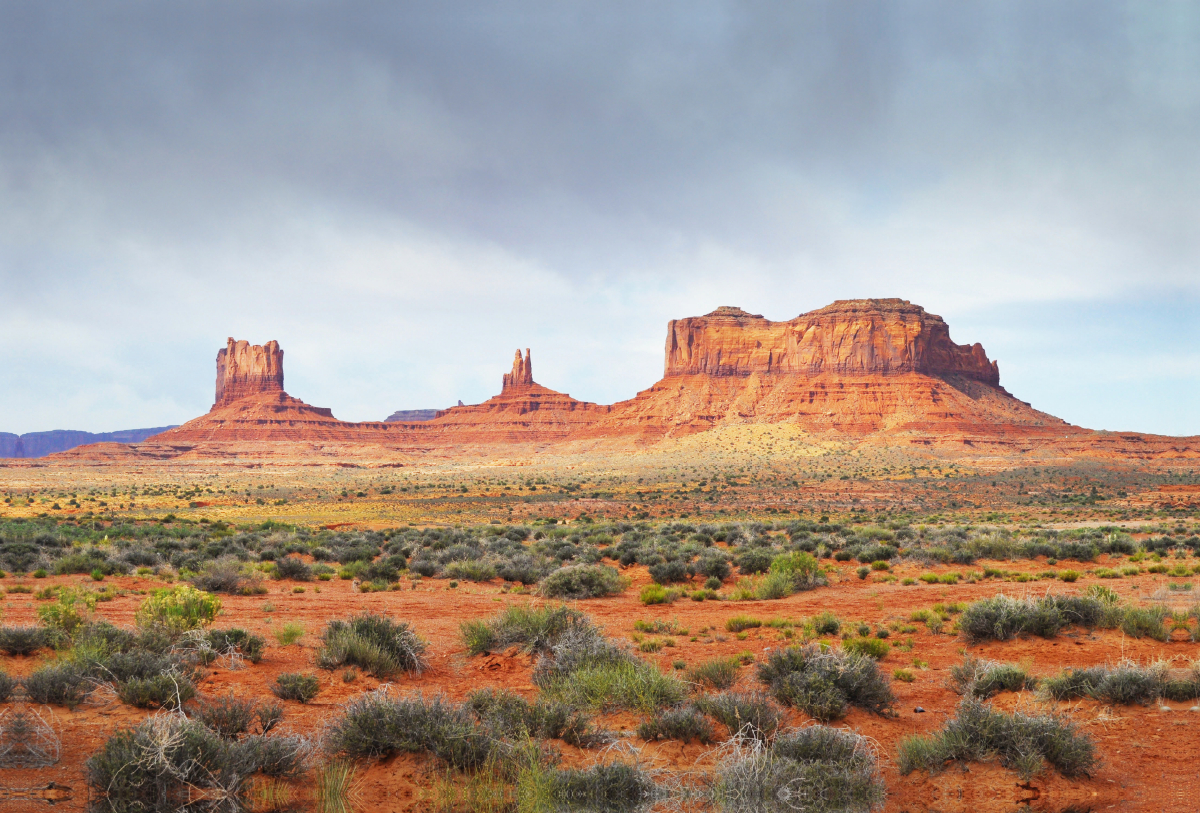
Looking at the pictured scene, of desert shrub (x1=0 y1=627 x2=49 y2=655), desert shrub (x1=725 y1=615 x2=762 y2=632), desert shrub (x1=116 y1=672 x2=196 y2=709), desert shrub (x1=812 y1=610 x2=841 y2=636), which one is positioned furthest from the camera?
desert shrub (x1=725 y1=615 x2=762 y2=632)

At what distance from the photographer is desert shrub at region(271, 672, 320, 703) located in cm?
780

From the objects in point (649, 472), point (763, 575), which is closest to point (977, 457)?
point (649, 472)

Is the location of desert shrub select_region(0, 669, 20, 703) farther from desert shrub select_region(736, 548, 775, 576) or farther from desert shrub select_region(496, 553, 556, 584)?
desert shrub select_region(736, 548, 775, 576)

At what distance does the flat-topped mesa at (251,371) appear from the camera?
174m

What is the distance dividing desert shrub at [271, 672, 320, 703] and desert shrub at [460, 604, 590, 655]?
8.31 feet

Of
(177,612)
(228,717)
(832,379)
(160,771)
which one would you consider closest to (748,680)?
(228,717)

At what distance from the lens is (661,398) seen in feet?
464

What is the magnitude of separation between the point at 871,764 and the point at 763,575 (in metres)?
13.1

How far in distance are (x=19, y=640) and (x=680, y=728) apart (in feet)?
27.2

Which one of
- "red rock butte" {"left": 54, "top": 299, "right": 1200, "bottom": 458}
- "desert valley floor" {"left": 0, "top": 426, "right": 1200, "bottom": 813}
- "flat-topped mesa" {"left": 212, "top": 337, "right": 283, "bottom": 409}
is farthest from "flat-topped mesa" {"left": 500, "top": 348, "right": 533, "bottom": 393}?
"desert valley floor" {"left": 0, "top": 426, "right": 1200, "bottom": 813}

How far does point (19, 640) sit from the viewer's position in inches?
353

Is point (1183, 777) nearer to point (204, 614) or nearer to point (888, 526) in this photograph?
point (204, 614)

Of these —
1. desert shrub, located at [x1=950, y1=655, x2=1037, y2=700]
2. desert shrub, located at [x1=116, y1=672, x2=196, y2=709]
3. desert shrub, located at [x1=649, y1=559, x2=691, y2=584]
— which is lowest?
desert shrub, located at [x1=649, y1=559, x2=691, y2=584]

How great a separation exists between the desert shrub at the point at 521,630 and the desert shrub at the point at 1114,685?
5692 mm
